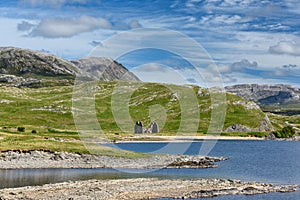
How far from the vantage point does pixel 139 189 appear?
69.1 meters

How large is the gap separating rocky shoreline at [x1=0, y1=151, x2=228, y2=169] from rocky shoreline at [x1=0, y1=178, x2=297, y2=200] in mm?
22642

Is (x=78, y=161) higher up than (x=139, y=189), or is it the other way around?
(x=78, y=161)

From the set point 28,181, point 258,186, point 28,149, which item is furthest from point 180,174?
point 28,149

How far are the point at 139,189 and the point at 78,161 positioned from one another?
3698cm

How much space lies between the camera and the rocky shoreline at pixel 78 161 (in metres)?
95.7

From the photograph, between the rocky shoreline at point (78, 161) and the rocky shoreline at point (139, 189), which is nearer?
the rocky shoreline at point (139, 189)

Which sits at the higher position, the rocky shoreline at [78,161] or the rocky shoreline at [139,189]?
the rocky shoreline at [78,161]

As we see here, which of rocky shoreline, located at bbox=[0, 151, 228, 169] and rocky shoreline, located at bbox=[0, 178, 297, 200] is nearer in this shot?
rocky shoreline, located at bbox=[0, 178, 297, 200]

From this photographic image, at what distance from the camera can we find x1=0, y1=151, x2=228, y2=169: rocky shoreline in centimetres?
9571

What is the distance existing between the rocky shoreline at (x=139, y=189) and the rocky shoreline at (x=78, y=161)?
22.6 m

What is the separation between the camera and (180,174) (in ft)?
298

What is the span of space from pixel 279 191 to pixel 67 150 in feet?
187

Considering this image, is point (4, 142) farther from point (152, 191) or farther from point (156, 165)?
point (152, 191)

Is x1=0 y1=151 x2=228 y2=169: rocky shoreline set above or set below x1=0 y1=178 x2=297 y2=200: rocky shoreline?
above
